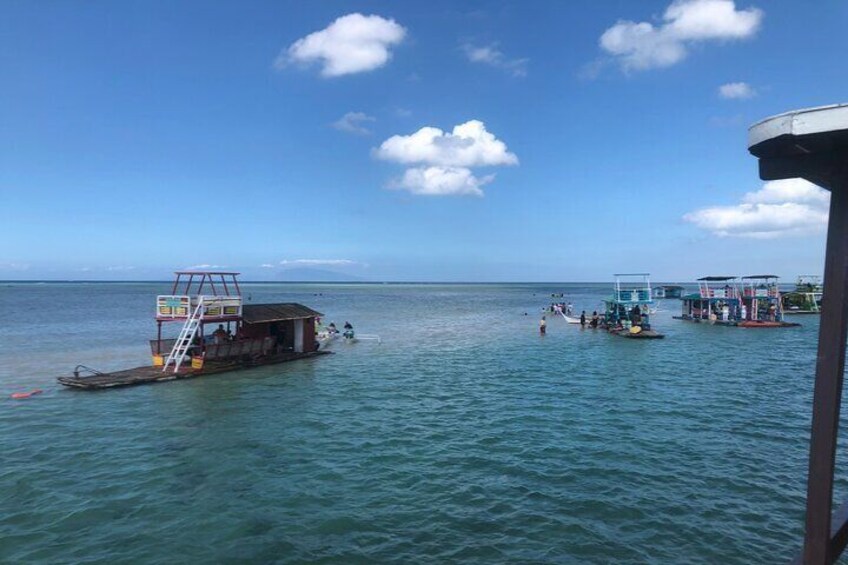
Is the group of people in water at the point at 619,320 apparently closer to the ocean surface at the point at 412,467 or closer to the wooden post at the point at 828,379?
the ocean surface at the point at 412,467

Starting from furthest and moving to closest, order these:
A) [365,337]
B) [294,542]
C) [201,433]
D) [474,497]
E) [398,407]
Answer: [365,337], [398,407], [201,433], [474,497], [294,542]

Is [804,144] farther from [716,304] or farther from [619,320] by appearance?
[716,304]

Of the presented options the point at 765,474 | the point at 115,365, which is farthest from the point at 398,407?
the point at 115,365

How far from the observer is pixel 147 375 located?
3003cm

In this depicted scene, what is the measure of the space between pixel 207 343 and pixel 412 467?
2242cm

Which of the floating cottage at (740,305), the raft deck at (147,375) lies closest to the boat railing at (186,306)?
the raft deck at (147,375)

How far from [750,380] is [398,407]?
2092 centimetres

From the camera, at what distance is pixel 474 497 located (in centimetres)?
1430

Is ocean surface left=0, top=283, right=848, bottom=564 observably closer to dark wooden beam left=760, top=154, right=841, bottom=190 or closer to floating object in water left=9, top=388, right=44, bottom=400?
floating object in water left=9, top=388, right=44, bottom=400

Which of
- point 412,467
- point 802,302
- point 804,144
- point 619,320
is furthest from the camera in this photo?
point 802,302

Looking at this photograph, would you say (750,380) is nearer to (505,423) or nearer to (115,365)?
(505,423)

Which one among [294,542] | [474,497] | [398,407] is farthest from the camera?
[398,407]

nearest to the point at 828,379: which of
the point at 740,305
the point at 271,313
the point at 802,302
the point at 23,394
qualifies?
the point at 23,394

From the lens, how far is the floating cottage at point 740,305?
64.0m
